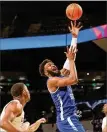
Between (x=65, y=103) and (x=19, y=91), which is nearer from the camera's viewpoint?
(x=19, y=91)

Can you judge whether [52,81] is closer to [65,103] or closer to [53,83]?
[53,83]

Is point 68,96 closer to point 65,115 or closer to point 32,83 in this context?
point 65,115

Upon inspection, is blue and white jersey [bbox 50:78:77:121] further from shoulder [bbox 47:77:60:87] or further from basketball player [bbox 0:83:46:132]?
basketball player [bbox 0:83:46:132]

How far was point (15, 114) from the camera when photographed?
13.1 feet

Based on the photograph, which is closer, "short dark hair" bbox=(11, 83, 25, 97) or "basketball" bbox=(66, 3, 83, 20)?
"short dark hair" bbox=(11, 83, 25, 97)

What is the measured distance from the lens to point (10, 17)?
47.5ft

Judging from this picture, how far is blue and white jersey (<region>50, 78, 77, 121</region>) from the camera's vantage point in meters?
Result: 4.35

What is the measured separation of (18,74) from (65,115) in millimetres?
10155

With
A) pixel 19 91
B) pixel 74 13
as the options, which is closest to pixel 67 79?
pixel 19 91

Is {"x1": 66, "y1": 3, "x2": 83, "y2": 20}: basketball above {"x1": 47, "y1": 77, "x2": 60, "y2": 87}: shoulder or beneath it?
above

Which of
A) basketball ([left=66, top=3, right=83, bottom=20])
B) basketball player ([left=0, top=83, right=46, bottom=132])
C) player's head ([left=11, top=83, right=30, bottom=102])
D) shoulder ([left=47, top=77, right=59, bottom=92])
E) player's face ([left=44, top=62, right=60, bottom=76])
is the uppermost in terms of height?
basketball ([left=66, top=3, right=83, bottom=20])

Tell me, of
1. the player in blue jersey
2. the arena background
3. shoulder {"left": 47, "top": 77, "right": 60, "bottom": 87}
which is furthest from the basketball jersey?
the arena background

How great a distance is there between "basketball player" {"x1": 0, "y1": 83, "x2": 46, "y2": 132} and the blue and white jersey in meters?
0.34

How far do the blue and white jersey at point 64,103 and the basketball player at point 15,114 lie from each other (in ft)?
1.11
